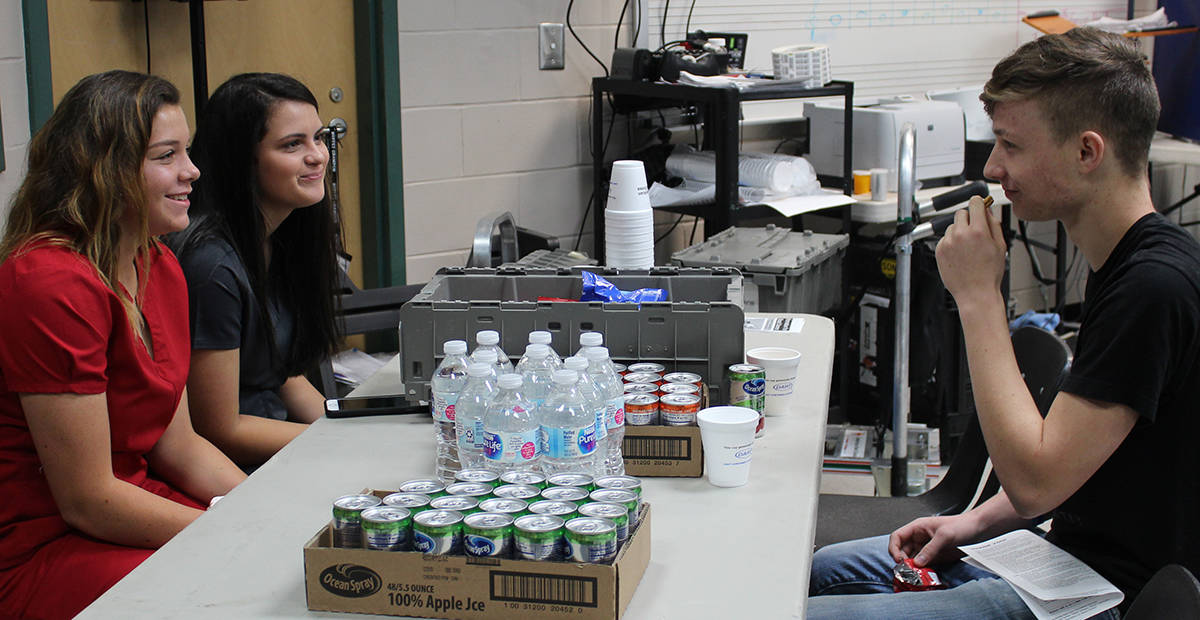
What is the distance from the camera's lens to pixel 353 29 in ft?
11.7

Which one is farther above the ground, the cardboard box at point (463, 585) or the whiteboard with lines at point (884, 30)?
the whiteboard with lines at point (884, 30)

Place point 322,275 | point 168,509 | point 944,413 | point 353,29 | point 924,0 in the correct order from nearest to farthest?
point 168,509 → point 322,275 → point 353,29 → point 944,413 → point 924,0

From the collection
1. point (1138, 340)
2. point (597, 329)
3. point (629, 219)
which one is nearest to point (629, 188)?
point (629, 219)

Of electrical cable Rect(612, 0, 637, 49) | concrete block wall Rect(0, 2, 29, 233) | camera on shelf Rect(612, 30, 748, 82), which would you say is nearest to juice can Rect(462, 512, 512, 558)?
concrete block wall Rect(0, 2, 29, 233)

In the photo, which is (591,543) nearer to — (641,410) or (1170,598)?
(641,410)

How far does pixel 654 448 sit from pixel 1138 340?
2.14 ft

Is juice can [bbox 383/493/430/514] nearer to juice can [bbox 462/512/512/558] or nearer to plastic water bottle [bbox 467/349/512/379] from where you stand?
juice can [bbox 462/512/512/558]

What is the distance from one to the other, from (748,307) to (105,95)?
5.20ft

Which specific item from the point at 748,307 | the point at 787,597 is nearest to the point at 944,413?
the point at 748,307

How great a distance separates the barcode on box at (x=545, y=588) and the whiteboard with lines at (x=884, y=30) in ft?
10.1

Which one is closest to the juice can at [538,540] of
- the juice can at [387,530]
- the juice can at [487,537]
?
the juice can at [487,537]

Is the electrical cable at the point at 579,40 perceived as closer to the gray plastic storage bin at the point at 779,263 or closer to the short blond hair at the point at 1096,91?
the gray plastic storage bin at the point at 779,263

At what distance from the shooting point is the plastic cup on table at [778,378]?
1.89 meters

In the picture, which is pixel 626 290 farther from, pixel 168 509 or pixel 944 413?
pixel 944 413
